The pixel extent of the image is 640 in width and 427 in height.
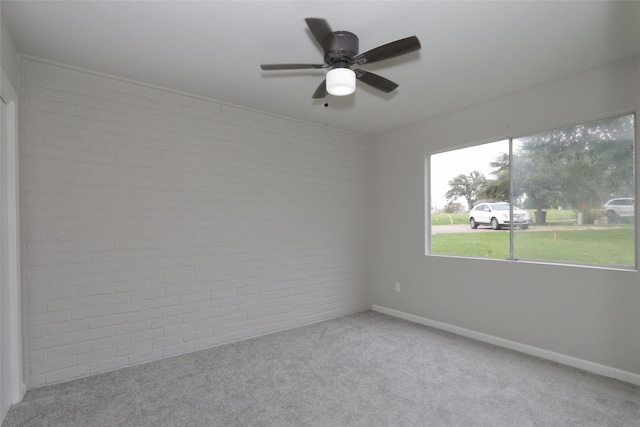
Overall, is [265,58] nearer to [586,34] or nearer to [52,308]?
[586,34]

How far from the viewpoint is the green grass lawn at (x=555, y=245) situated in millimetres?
2842

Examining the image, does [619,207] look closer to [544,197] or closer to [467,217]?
[544,197]

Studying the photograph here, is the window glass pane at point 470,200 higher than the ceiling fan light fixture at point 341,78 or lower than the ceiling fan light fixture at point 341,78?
lower

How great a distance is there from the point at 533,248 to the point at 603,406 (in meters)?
1.47

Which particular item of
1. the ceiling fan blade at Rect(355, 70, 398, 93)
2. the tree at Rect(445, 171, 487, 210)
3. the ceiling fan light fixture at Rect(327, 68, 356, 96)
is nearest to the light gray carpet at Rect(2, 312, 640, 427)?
the tree at Rect(445, 171, 487, 210)

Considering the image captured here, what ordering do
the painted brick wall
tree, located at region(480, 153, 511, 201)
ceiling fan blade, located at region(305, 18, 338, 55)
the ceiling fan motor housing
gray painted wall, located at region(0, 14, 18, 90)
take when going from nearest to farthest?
ceiling fan blade, located at region(305, 18, 338, 55) → the ceiling fan motor housing → gray painted wall, located at region(0, 14, 18, 90) → the painted brick wall → tree, located at region(480, 153, 511, 201)

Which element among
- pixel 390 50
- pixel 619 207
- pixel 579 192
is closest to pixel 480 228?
pixel 579 192

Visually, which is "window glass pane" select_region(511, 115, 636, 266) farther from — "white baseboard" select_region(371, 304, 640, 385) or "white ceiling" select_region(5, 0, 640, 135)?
"white baseboard" select_region(371, 304, 640, 385)

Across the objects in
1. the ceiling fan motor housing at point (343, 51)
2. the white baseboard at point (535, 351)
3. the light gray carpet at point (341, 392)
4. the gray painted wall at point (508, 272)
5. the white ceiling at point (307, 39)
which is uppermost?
the white ceiling at point (307, 39)

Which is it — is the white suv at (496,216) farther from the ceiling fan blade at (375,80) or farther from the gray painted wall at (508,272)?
the ceiling fan blade at (375,80)

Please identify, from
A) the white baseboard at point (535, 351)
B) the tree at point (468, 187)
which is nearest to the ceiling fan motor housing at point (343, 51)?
the tree at point (468, 187)

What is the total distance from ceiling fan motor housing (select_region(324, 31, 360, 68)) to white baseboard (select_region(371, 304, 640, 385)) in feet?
10.6

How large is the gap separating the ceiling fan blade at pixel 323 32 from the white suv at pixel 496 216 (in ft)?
8.97

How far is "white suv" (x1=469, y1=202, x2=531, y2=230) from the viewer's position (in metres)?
3.47
